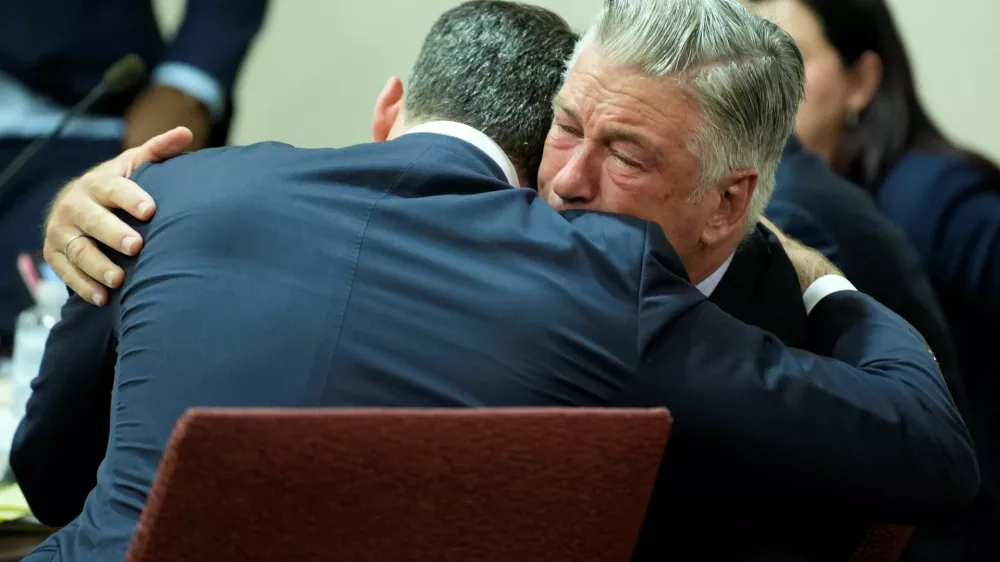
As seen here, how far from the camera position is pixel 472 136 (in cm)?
113

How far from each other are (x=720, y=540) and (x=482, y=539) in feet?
1.25

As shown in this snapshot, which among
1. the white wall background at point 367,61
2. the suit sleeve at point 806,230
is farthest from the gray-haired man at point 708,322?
the white wall background at point 367,61

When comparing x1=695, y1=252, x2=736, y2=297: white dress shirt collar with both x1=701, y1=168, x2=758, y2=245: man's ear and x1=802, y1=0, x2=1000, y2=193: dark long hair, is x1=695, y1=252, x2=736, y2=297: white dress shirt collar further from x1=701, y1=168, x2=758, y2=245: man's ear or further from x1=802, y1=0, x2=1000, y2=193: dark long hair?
x1=802, y1=0, x2=1000, y2=193: dark long hair

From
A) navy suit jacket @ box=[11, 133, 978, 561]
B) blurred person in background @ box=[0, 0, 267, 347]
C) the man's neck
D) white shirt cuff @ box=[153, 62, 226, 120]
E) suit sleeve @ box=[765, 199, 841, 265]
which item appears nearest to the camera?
navy suit jacket @ box=[11, 133, 978, 561]

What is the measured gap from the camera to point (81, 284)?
1.11 metres

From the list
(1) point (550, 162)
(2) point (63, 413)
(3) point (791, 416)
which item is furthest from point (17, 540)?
(3) point (791, 416)

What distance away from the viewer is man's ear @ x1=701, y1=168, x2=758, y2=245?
3.93 ft

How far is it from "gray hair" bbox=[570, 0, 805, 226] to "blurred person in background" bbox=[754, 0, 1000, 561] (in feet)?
3.42

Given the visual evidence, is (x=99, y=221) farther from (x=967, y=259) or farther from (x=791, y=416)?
(x=967, y=259)

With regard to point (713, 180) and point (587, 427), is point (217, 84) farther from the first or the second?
point (587, 427)

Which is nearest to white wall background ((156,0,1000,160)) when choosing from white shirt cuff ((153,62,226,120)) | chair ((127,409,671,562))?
white shirt cuff ((153,62,226,120))

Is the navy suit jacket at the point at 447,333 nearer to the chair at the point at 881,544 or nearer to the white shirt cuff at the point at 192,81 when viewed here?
the chair at the point at 881,544

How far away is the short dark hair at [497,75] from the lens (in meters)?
1.17

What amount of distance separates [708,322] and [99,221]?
571mm
